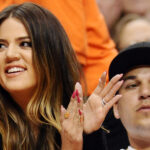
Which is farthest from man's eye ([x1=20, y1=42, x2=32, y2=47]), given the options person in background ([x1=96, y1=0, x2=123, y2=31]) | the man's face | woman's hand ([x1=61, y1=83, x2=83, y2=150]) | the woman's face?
person in background ([x1=96, y1=0, x2=123, y2=31])

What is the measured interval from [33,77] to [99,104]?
1.09ft

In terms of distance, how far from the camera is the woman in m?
2.01

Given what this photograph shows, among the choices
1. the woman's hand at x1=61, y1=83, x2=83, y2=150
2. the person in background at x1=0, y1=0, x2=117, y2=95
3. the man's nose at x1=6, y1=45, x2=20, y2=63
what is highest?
the person in background at x1=0, y1=0, x2=117, y2=95

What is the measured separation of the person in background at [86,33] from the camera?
2.38m

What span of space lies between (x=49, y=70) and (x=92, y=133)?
1.08ft

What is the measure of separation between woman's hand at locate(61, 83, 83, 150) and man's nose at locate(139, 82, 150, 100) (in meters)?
0.23

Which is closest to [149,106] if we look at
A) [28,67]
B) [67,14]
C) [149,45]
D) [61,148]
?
[149,45]

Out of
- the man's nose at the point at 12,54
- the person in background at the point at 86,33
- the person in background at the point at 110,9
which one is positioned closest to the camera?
the man's nose at the point at 12,54

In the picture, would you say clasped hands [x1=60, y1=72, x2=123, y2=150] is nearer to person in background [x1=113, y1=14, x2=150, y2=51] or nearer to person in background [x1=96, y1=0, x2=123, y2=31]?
person in background [x1=113, y1=14, x2=150, y2=51]

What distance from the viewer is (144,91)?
68.2 inches

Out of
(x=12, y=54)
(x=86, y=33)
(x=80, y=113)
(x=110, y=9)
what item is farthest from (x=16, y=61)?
(x=110, y=9)

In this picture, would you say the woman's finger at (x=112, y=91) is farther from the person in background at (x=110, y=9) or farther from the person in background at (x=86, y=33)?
the person in background at (x=110, y=9)

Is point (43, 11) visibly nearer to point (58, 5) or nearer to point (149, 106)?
point (58, 5)

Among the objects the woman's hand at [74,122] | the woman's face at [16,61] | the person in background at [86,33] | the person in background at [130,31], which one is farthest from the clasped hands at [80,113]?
the person in background at [130,31]
